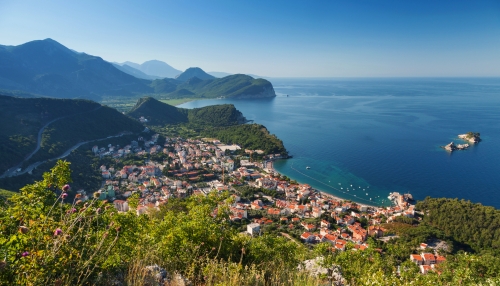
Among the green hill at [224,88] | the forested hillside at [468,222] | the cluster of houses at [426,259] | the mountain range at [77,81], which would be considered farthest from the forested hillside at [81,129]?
the green hill at [224,88]

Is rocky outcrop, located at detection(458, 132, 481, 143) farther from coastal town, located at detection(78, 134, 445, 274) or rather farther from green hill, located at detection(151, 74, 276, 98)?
green hill, located at detection(151, 74, 276, 98)

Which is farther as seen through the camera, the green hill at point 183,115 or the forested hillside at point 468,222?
the green hill at point 183,115

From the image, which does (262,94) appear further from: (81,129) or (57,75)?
(81,129)

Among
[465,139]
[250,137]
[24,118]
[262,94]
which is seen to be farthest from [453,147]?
[262,94]

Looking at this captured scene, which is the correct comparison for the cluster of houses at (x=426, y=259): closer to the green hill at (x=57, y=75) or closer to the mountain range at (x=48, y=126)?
the mountain range at (x=48, y=126)

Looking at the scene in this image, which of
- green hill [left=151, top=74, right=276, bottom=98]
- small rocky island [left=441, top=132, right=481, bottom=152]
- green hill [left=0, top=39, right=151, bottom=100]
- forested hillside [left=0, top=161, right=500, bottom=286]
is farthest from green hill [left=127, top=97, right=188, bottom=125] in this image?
forested hillside [left=0, top=161, right=500, bottom=286]
